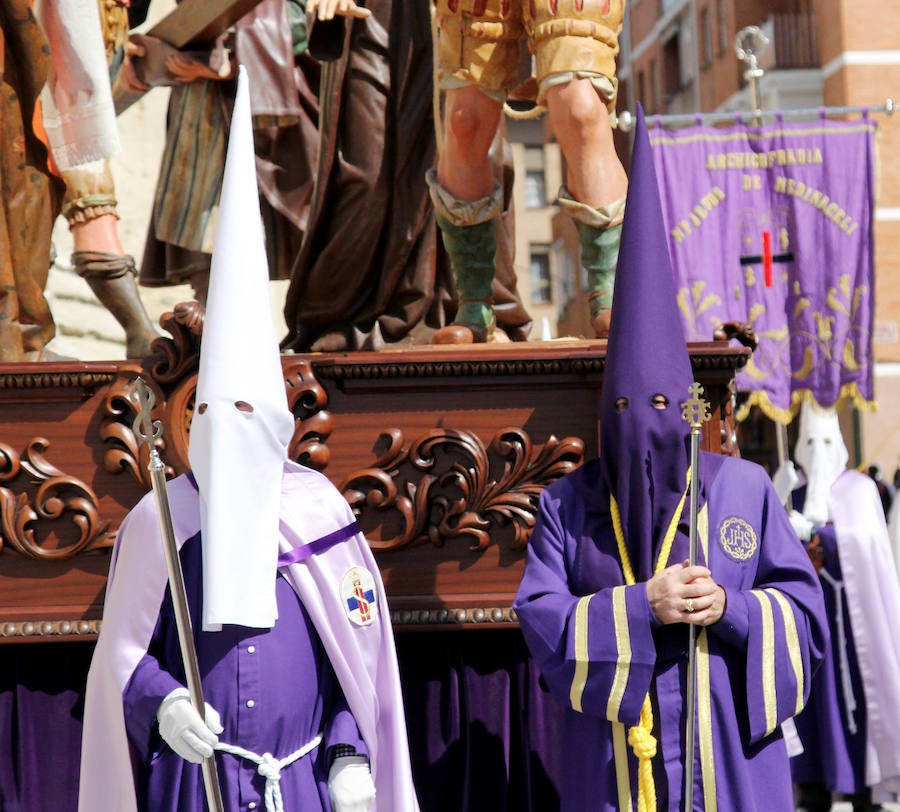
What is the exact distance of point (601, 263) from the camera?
185 inches

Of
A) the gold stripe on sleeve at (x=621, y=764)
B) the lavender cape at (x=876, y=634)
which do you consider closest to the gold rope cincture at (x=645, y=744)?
the gold stripe on sleeve at (x=621, y=764)

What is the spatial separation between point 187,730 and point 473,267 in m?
2.07

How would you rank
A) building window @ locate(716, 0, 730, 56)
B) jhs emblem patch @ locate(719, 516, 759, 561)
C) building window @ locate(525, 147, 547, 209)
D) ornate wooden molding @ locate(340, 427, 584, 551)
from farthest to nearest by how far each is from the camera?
building window @ locate(525, 147, 547, 209) < building window @ locate(716, 0, 730, 56) < ornate wooden molding @ locate(340, 427, 584, 551) < jhs emblem patch @ locate(719, 516, 759, 561)

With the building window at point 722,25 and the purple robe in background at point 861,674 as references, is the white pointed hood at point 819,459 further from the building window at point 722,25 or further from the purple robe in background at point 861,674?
the building window at point 722,25

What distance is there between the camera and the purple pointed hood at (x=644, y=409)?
376 cm

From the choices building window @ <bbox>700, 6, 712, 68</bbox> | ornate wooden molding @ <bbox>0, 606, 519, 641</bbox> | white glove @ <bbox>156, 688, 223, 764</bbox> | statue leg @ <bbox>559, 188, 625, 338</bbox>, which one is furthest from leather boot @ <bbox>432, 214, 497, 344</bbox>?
building window @ <bbox>700, 6, 712, 68</bbox>

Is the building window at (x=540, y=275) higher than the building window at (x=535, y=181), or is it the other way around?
the building window at (x=535, y=181)

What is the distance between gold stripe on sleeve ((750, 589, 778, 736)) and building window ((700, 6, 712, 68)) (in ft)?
81.0

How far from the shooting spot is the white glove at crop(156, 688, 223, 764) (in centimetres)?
335

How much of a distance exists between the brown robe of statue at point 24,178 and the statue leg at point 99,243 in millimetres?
1120

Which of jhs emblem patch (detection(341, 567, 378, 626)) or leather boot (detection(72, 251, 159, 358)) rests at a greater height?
leather boot (detection(72, 251, 159, 358))

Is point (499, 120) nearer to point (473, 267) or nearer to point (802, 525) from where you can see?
point (473, 267)

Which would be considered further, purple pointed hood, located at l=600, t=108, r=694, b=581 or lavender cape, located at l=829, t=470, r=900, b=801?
lavender cape, located at l=829, t=470, r=900, b=801

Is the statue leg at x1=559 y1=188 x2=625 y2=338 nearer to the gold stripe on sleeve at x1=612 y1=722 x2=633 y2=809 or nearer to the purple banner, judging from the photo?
the gold stripe on sleeve at x1=612 y1=722 x2=633 y2=809
